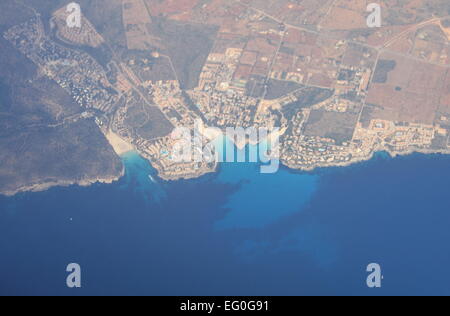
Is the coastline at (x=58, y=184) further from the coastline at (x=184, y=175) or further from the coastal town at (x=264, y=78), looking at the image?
the coastal town at (x=264, y=78)

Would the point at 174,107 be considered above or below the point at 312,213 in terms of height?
above

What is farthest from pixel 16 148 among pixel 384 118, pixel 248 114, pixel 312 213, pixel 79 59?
pixel 384 118

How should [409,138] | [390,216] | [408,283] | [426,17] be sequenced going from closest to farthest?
[408,283]
[390,216]
[409,138]
[426,17]

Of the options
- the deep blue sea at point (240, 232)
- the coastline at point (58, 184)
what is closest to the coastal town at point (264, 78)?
the deep blue sea at point (240, 232)

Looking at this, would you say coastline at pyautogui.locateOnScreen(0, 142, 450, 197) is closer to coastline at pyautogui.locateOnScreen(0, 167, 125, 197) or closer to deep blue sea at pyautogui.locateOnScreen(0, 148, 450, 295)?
coastline at pyautogui.locateOnScreen(0, 167, 125, 197)

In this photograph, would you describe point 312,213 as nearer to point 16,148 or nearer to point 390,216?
point 390,216

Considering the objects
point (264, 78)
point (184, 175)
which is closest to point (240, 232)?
point (184, 175)
